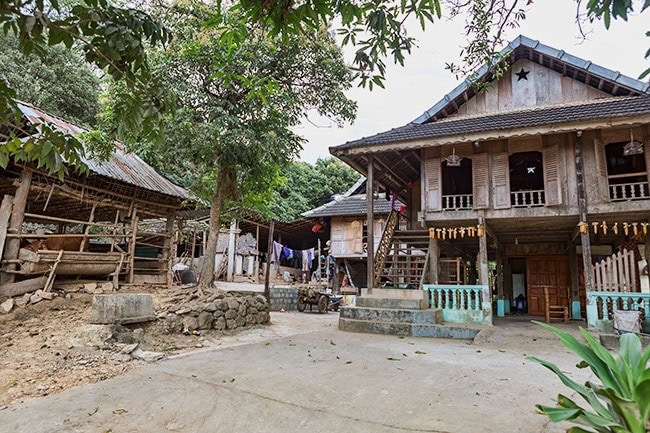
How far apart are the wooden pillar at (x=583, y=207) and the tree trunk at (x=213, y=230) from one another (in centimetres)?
→ 837

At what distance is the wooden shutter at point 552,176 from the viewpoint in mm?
9148

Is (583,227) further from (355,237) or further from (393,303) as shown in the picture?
(355,237)

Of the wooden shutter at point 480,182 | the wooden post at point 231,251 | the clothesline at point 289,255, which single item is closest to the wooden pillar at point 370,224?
the wooden shutter at point 480,182

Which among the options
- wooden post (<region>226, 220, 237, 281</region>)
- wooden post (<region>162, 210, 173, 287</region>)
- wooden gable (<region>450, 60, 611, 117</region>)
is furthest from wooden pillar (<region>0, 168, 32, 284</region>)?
wooden post (<region>226, 220, 237, 281</region>)

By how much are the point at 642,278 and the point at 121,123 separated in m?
12.5

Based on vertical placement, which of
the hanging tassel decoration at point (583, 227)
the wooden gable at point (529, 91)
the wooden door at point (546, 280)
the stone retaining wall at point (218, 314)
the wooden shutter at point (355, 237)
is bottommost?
the stone retaining wall at point (218, 314)

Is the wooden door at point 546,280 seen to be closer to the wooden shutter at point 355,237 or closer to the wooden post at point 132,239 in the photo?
the wooden shutter at point 355,237

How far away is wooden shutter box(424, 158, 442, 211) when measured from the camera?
10.1m

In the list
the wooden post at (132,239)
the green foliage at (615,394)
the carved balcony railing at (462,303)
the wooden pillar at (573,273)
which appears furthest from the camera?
the wooden pillar at (573,273)

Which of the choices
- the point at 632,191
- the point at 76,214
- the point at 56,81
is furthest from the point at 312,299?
the point at 56,81

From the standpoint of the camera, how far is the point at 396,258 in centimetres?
1136

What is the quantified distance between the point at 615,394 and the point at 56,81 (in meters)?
21.2

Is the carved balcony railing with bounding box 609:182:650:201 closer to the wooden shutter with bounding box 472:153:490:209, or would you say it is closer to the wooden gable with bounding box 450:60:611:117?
the wooden shutter with bounding box 472:153:490:209

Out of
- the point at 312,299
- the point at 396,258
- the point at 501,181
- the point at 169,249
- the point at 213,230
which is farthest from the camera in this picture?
the point at 312,299
